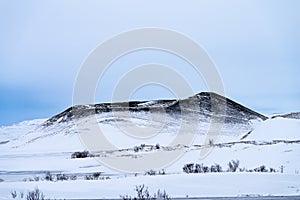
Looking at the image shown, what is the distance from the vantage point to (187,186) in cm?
1659

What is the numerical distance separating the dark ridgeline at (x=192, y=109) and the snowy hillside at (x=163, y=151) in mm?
197

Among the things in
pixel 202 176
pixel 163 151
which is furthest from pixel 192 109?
pixel 202 176

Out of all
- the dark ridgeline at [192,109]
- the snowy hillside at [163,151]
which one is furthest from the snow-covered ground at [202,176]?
the dark ridgeline at [192,109]

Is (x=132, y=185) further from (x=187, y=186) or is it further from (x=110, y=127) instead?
(x=110, y=127)

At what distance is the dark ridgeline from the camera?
3551 inches

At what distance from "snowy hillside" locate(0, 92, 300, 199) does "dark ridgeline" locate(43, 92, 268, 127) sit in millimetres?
197

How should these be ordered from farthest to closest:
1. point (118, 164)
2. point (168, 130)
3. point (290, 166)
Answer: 1. point (168, 130)
2. point (118, 164)
3. point (290, 166)

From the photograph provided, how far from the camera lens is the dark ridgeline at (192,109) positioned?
9019cm

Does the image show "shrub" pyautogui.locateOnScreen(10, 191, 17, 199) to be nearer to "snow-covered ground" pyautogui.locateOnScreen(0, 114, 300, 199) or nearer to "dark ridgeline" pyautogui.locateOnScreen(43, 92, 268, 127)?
"snow-covered ground" pyautogui.locateOnScreen(0, 114, 300, 199)

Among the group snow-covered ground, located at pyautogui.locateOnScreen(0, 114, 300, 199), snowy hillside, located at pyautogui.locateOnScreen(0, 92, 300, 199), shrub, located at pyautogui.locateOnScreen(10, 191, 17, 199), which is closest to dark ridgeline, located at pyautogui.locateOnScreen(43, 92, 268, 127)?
snowy hillside, located at pyautogui.locateOnScreen(0, 92, 300, 199)

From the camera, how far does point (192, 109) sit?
92375 mm

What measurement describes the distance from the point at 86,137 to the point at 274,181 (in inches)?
2117

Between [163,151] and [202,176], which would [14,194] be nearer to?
[202,176]

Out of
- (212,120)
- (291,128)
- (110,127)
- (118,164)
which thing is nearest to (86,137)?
(110,127)
